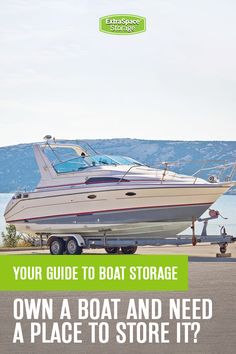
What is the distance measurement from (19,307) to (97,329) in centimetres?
230

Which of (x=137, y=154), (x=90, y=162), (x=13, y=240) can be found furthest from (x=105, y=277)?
(x=137, y=154)

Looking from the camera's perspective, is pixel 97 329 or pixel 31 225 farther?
pixel 31 225

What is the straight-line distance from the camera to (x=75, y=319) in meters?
11.3

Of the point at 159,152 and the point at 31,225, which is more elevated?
the point at 159,152

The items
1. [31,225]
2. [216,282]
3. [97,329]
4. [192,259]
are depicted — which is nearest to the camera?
[97,329]

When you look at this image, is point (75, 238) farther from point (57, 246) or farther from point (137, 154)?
point (137, 154)

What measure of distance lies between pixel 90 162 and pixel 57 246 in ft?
8.62

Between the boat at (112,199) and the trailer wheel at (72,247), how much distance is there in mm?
387

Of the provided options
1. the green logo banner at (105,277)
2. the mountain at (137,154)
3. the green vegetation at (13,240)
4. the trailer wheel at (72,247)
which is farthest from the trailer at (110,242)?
the mountain at (137,154)

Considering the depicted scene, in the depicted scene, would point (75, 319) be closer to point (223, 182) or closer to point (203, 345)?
point (203, 345)

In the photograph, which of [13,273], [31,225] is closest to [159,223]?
[31,225]

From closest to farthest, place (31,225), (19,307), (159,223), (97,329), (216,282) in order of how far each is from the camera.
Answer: (97,329) < (19,307) < (216,282) < (159,223) < (31,225)

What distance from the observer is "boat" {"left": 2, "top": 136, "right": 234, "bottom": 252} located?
989 inches

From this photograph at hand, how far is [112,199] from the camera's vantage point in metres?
25.7
